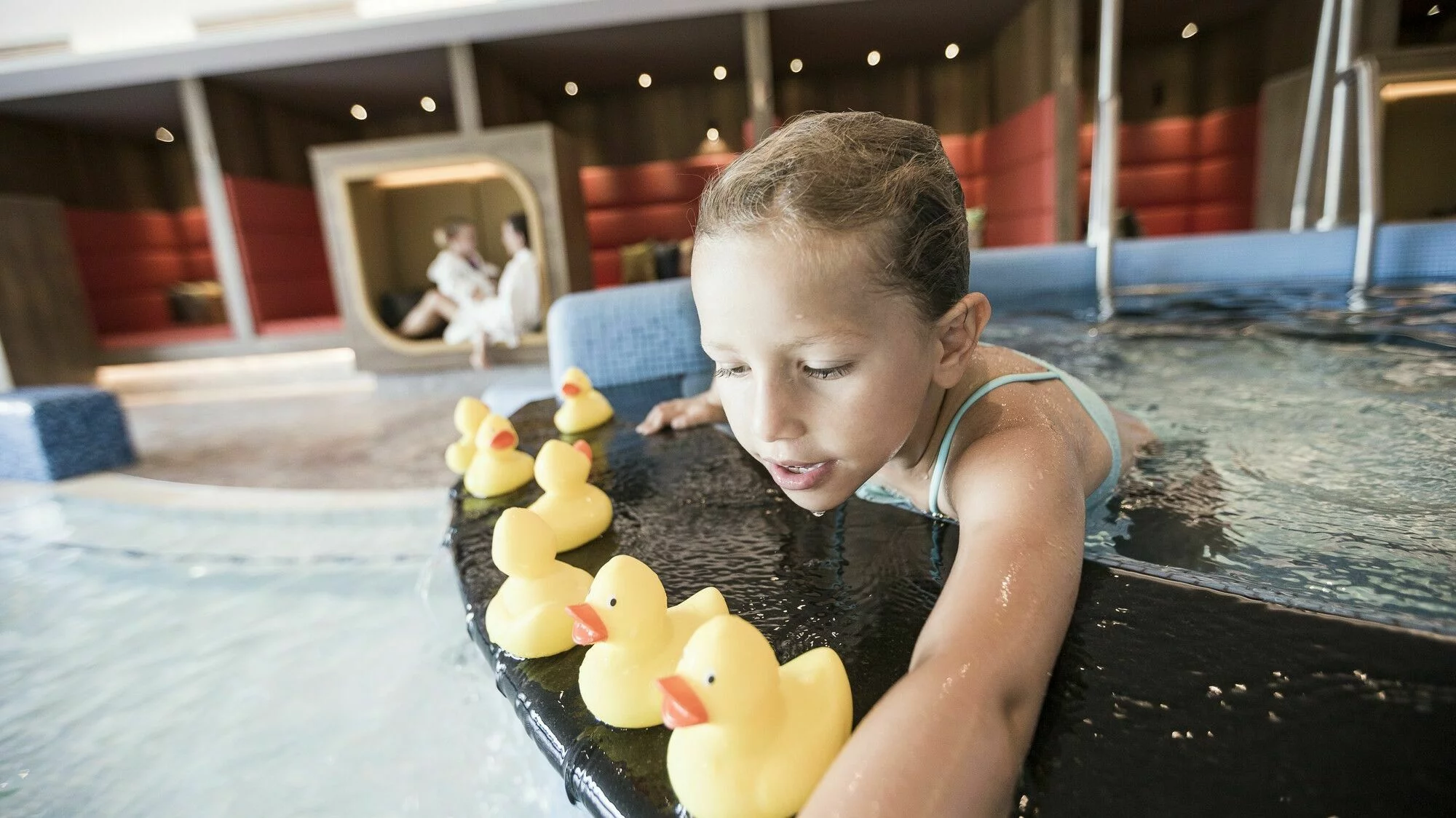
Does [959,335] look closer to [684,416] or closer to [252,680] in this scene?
[684,416]

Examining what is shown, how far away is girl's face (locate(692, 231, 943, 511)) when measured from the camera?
0.76 m

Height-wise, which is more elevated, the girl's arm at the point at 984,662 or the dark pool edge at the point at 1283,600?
the girl's arm at the point at 984,662

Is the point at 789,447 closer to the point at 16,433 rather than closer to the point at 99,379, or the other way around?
the point at 16,433

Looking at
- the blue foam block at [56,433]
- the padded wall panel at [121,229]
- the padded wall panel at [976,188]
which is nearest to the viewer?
the blue foam block at [56,433]

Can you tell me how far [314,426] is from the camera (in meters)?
4.68

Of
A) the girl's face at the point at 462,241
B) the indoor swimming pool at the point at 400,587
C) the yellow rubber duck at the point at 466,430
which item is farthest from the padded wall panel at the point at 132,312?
the yellow rubber duck at the point at 466,430

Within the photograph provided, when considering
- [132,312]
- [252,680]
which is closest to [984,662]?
[252,680]

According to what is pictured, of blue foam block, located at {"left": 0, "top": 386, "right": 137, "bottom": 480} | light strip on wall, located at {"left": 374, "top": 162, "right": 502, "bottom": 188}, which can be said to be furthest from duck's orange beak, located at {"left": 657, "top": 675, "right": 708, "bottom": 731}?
light strip on wall, located at {"left": 374, "top": 162, "right": 502, "bottom": 188}

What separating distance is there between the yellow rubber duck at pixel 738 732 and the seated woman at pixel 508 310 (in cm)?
530

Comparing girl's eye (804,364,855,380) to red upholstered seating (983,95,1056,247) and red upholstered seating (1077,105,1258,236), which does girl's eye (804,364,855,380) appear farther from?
red upholstered seating (1077,105,1258,236)

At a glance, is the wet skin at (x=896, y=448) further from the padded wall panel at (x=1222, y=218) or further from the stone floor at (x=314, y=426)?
the padded wall panel at (x=1222, y=218)

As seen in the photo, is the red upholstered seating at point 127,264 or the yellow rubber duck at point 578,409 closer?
the yellow rubber duck at point 578,409

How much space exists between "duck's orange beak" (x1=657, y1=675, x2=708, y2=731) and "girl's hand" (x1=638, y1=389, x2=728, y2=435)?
4.10ft

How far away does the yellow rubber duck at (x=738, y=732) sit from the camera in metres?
0.57
